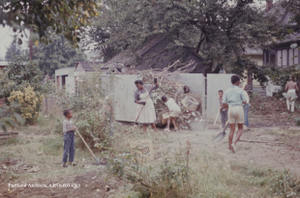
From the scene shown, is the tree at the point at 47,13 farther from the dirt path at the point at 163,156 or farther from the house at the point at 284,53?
the house at the point at 284,53

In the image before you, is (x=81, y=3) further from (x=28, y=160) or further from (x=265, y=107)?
(x=265, y=107)

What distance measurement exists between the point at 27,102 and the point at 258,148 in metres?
9.40

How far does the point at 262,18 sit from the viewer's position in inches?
597

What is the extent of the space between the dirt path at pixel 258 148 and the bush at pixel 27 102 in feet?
20.0

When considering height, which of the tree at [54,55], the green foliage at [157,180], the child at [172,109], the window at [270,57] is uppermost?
the tree at [54,55]

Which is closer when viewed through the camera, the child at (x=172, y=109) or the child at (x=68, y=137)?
the child at (x=68, y=137)

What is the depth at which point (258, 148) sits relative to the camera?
7.25 metres

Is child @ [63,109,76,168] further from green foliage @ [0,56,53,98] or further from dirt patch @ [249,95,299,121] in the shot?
dirt patch @ [249,95,299,121]

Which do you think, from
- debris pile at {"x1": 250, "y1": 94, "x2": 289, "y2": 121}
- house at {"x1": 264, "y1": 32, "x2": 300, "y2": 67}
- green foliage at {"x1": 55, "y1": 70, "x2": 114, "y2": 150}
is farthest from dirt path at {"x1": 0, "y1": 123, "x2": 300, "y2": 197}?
house at {"x1": 264, "y1": 32, "x2": 300, "y2": 67}

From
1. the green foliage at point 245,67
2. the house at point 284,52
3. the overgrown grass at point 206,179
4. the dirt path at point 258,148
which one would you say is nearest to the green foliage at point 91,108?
the dirt path at point 258,148

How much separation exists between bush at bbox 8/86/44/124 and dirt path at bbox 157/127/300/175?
20.0ft

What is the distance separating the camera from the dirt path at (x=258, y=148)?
6055 mm

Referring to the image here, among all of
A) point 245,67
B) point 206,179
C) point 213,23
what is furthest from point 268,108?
point 206,179

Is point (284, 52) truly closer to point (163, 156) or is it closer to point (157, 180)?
point (163, 156)
